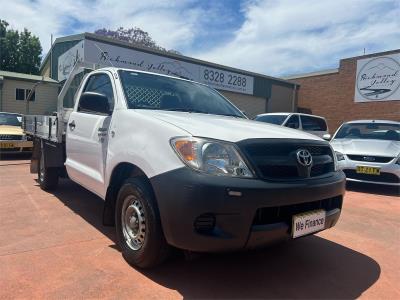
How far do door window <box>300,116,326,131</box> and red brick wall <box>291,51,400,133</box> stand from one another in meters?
9.14

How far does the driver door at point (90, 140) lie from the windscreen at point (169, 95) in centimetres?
24

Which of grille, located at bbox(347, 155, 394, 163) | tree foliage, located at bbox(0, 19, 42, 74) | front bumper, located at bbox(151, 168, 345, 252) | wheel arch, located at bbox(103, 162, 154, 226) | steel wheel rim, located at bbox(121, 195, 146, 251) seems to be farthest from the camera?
tree foliage, located at bbox(0, 19, 42, 74)

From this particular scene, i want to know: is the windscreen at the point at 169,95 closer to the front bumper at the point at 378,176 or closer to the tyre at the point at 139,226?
the tyre at the point at 139,226

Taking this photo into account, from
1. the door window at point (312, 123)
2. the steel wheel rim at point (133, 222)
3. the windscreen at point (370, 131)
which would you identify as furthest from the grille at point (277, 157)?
the door window at point (312, 123)

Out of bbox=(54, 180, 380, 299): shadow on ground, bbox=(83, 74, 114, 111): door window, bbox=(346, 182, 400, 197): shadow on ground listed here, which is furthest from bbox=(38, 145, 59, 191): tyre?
bbox=(346, 182, 400, 197): shadow on ground

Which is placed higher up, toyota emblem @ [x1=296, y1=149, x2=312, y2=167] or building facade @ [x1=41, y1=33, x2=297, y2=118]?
building facade @ [x1=41, y1=33, x2=297, y2=118]

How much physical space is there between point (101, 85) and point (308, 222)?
2815mm

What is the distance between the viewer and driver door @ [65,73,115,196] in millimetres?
3803

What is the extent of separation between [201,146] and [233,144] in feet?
0.77

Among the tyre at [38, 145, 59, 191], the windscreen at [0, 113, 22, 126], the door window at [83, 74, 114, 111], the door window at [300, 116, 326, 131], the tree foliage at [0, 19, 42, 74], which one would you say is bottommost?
the tyre at [38, 145, 59, 191]

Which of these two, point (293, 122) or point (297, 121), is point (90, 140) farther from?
point (297, 121)

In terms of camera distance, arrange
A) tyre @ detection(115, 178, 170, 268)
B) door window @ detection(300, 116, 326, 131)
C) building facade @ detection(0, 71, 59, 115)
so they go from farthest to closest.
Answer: building facade @ detection(0, 71, 59, 115), door window @ detection(300, 116, 326, 131), tyre @ detection(115, 178, 170, 268)

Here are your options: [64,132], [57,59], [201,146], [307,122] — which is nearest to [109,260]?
[201,146]

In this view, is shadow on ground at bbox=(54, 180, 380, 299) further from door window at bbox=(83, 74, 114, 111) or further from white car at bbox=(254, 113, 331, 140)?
white car at bbox=(254, 113, 331, 140)
